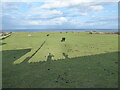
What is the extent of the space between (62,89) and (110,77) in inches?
48.2

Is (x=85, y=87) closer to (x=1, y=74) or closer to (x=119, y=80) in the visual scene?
(x=119, y=80)

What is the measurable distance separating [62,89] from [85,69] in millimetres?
1313

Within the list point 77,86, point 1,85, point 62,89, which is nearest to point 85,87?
point 77,86

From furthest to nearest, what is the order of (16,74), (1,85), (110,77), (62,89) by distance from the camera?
1. (16,74)
2. (110,77)
3. (1,85)
4. (62,89)

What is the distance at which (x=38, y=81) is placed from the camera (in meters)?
3.05

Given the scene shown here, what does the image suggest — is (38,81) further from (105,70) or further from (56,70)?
(105,70)

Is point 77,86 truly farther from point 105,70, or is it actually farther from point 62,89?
point 105,70

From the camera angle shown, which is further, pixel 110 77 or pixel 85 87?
pixel 110 77

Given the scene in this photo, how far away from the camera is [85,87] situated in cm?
268

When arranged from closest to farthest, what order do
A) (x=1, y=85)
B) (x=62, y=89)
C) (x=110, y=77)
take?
1. (x=62, y=89)
2. (x=1, y=85)
3. (x=110, y=77)

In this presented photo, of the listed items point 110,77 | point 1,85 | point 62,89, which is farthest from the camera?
point 110,77

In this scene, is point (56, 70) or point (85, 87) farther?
point (56, 70)

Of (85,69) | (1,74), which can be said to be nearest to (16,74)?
(1,74)

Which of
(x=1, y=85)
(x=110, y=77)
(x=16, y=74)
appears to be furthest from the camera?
(x=16, y=74)
